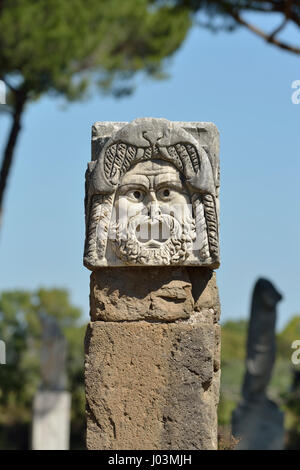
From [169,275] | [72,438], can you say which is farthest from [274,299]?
[72,438]

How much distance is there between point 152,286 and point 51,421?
9.97m

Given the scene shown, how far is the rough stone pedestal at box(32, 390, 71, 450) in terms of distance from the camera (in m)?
14.3

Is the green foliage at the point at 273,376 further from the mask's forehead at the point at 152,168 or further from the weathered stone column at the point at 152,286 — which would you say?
the mask's forehead at the point at 152,168

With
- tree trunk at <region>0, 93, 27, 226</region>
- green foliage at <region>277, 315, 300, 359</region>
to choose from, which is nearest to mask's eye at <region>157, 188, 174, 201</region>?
tree trunk at <region>0, 93, 27, 226</region>

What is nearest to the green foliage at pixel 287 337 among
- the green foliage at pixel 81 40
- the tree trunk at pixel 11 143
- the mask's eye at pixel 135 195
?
the green foliage at pixel 81 40

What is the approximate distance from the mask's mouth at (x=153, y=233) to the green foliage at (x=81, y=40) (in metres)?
8.81

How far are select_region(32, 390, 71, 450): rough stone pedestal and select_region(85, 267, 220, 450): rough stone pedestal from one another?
9.68 meters

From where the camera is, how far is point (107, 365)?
16.4 ft

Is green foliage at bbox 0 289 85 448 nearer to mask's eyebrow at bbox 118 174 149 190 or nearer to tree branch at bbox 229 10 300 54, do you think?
tree branch at bbox 229 10 300 54

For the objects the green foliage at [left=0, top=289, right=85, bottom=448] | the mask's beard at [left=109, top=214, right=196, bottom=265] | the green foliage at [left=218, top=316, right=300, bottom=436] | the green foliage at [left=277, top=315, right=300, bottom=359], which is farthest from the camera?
the green foliage at [left=277, top=315, right=300, bottom=359]

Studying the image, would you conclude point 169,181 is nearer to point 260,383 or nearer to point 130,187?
point 130,187
